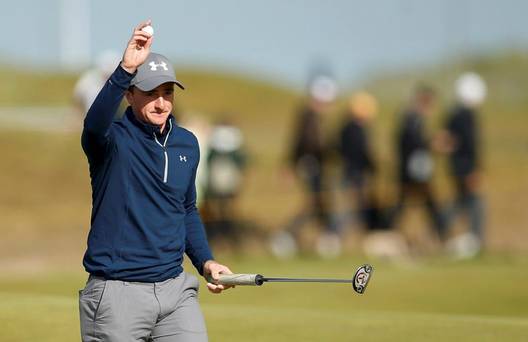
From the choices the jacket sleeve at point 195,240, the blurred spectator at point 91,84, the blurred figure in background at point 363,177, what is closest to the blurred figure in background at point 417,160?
the blurred figure in background at point 363,177

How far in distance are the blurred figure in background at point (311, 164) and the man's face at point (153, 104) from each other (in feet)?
41.6

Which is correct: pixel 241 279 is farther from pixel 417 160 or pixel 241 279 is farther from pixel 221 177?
pixel 221 177

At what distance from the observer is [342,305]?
44.9 ft

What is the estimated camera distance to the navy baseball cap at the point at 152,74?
6.63 meters

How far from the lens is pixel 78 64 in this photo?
43.2m

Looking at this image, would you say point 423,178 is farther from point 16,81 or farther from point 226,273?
point 16,81

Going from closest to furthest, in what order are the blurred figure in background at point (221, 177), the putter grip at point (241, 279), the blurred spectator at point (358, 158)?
the putter grip at point (241, 279)
the blurred spectator at point (358, 158)
the blurred figure in background at point (221, 177)

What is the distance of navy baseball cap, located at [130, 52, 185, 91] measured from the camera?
6629 millimetres

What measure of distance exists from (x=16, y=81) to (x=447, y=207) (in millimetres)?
24843

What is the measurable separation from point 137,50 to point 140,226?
0.84m

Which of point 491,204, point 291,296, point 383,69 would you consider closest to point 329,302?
point 291,296

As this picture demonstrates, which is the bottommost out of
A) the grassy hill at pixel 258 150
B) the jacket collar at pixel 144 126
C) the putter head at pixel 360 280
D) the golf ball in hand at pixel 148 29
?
the grassy hill at pixel 258 150

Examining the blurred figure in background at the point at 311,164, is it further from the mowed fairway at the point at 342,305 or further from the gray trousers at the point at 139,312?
the gray trousers at the point at 139,312

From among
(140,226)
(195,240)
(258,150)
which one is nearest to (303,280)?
(195,240)
